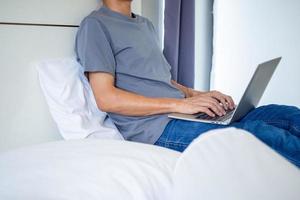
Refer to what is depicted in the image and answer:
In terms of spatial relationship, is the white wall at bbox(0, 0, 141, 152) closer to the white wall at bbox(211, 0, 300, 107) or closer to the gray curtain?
the gray curtain

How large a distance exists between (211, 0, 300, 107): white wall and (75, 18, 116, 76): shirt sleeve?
4.36ft

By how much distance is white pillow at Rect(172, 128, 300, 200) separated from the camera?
41 cm

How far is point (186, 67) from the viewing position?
5.81ft

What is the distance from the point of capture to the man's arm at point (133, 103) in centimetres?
101

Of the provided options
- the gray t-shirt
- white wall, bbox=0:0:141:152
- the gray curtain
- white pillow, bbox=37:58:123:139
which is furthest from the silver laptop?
the gray curtain

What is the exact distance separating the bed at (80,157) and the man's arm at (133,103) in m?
0.15

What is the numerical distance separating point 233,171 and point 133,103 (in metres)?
0.65

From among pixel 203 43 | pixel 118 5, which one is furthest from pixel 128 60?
pixel 203 43

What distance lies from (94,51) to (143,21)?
0.42 m

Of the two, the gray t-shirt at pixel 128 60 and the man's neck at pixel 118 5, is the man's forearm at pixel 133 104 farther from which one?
the man's neck at pixel 118 5

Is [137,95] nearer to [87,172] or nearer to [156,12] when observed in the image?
[87,172]

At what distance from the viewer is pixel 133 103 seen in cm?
103

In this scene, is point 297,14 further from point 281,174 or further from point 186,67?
point 281,174

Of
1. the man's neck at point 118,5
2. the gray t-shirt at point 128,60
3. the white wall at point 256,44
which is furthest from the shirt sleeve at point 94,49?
the white wall at point 256,44
